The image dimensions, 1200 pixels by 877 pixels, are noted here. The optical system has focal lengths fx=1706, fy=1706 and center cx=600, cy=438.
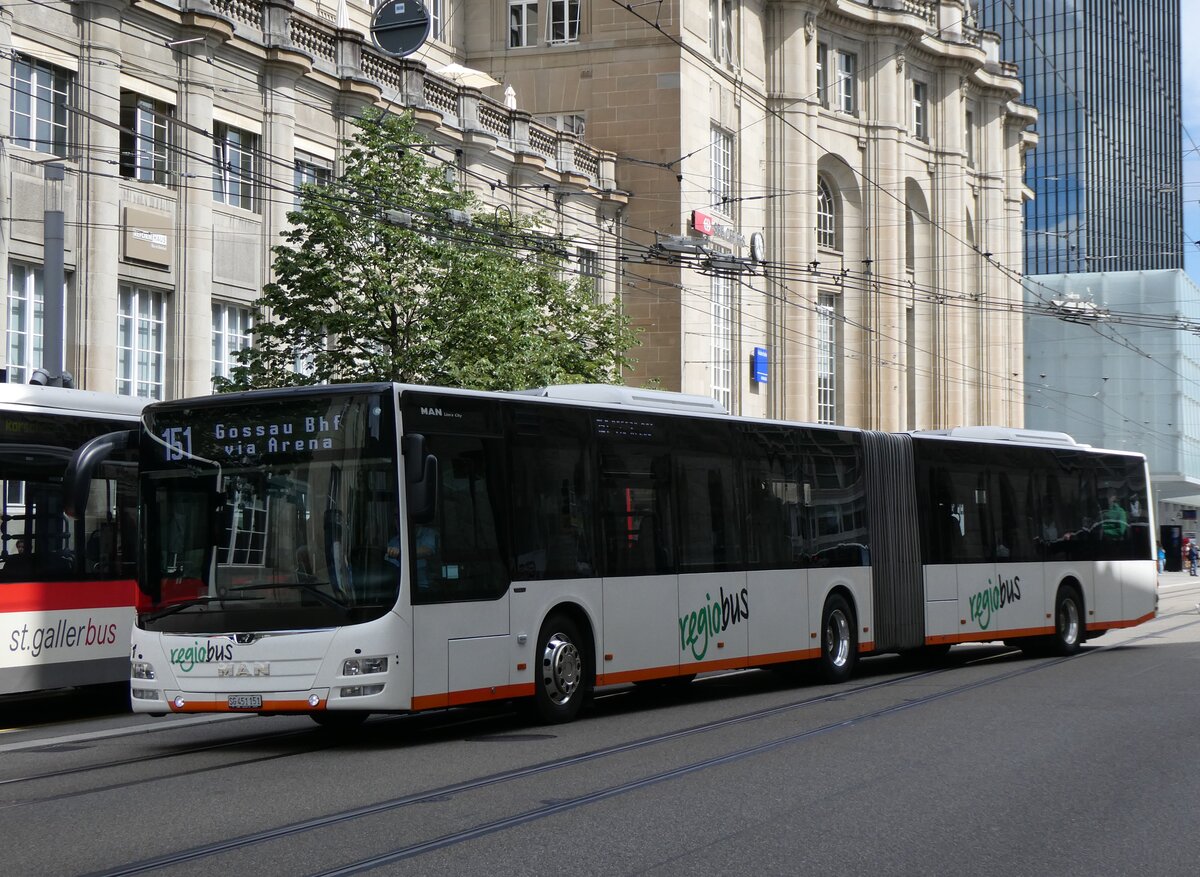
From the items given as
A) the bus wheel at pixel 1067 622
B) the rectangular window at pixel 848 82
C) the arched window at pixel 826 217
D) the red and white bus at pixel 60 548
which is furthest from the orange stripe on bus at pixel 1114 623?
the rectangular window at pixel 848 82

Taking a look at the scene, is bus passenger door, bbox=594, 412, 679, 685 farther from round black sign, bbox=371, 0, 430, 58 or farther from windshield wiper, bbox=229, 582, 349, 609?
round black sign, bbox=371, 0, 430, 58

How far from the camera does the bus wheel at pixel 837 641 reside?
19266 mm

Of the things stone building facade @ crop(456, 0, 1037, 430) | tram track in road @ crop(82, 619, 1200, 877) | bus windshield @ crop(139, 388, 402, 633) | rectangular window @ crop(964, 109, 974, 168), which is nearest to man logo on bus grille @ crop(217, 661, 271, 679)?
bus windshield @ crop(139, 388, 402, 633)

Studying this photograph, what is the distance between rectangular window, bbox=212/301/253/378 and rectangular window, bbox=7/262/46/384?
4179 millimetres

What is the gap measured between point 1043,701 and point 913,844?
8.28 m

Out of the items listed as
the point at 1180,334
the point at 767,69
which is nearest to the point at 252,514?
the point at 767,69

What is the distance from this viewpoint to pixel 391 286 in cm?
2597

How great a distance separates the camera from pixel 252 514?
42.1 ft

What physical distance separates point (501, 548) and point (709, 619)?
12.1ft

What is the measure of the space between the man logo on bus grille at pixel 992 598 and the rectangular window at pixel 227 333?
14.0 metres

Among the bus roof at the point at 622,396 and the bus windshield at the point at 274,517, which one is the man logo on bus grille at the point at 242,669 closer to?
the bus windshield at the point at 274,517

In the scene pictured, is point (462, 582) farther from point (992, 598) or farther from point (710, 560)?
point (992, 598)

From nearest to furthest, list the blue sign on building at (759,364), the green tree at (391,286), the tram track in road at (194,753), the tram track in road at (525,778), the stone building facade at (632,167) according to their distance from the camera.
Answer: the tram track in road at (525,778), the tram track in road at (194,753), the green tree at (391,286), the stone building facade at (632,167), the blue sign on building at (759,364)

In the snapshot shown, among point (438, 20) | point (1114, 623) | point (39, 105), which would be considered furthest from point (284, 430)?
point (438, 20)
